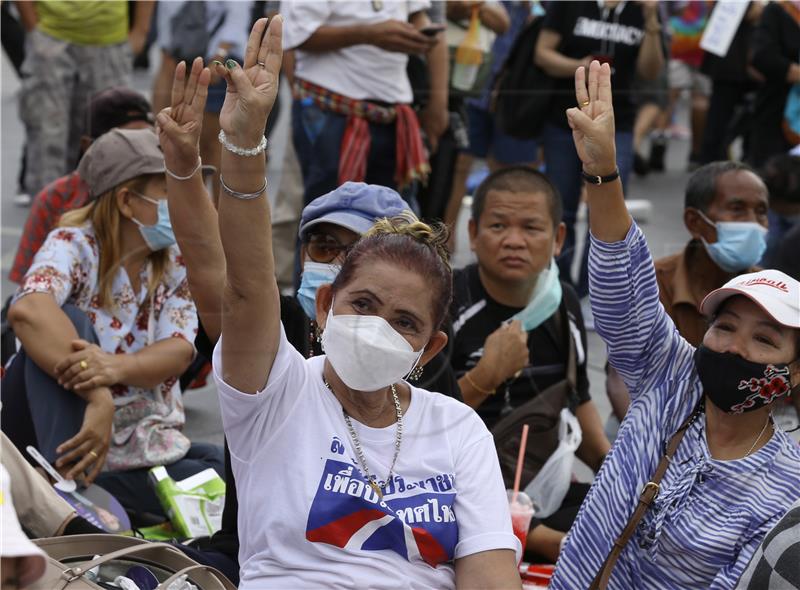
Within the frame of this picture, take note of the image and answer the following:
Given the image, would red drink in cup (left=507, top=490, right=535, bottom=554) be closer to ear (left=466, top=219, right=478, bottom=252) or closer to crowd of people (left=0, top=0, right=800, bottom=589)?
crowd of people (left=0, top=0, right=800, bottom=589)

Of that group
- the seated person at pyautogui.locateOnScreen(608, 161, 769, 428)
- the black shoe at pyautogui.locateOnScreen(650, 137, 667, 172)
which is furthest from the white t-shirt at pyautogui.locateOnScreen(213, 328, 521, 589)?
the black shoe at pyautogui.locateOnScreen(650, 137, 667, 172)

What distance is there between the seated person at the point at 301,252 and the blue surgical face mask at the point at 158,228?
66cm

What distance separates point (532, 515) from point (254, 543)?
126cm

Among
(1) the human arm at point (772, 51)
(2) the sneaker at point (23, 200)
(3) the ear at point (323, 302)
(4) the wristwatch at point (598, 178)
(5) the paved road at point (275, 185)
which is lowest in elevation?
(2) the sneaker at point (23, 200)

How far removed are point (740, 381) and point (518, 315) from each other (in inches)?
43.6

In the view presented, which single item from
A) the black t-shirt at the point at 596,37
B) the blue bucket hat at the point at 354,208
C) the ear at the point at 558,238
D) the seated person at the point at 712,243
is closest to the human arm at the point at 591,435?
the seated person at the point at 712,243

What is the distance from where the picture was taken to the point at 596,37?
18.2 ft

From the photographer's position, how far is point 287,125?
17.0 ft

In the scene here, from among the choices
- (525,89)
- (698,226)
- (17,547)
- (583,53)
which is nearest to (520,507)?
(698,226)

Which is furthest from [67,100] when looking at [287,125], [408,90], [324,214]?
[324,214]

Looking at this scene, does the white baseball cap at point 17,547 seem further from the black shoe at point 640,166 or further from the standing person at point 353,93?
the black shoe at point 640,166

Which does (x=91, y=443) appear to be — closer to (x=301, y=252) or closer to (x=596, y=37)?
(x=301, y=252)

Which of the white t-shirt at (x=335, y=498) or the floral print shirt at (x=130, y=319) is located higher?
the white t-shirt at (x=335, y=498)

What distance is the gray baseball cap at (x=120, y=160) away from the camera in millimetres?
3426
